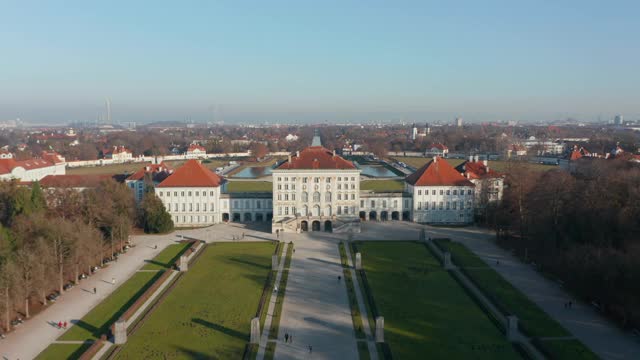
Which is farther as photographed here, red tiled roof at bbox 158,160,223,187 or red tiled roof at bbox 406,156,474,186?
red tiled roof at bbox 406,156,474,186

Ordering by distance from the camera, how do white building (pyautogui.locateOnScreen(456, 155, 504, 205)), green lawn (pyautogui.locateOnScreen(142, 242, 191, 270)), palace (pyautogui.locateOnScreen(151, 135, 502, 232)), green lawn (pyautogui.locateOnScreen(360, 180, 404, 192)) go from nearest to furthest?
green lawn (pyautogui.locateOnScreen(142, 242, 191, 270)) < palace (pyautogui.locateOnScreen(151, 135, 502, 232)) < white building (pyautogui.locateOnScreen(456, 155, 504, 205)) < green lawn (pyautogui.locateOnScreen(360, 180, 404, 192))

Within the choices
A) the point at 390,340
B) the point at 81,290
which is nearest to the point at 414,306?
the point at 390,340

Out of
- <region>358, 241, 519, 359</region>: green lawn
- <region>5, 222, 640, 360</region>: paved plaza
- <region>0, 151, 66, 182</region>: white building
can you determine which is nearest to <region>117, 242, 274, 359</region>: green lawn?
<region>5, 222, 640, 360</region>: paved plaza

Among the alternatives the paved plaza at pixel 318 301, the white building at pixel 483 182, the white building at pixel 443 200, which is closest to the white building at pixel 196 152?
the paved plaza at pixel 318 301

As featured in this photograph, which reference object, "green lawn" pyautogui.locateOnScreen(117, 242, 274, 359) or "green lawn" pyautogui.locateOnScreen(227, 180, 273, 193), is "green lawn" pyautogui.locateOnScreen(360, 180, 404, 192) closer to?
"green lawn" pyautogui.locateOnScreen(227, 180, 273, 193)

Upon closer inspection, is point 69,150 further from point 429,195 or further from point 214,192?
point 429,195

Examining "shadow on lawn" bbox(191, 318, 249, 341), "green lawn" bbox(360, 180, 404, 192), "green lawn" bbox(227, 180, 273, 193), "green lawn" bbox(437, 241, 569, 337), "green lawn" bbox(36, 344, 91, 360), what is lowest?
"green lawn" bbox(36, 344, 91, 360)
